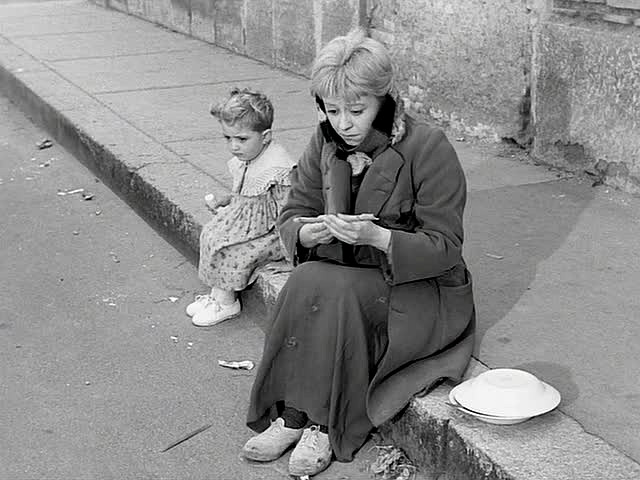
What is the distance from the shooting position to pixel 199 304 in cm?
462

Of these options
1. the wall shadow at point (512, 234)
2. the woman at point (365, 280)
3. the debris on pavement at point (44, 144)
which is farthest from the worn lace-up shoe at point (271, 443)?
the debris on pavement at point (44, 144)

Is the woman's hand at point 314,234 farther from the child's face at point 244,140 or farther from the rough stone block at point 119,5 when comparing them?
the rough stone block at point 119,5

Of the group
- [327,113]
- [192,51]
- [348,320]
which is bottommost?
[192,51]

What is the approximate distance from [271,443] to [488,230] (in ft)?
5.37

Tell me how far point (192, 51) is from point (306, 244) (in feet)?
21.3

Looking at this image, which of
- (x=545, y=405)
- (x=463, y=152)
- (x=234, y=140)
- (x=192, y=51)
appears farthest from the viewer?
(x=192, y=51)

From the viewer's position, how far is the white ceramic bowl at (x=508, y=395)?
10.0 feet

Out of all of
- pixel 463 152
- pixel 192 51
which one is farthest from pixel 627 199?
pixel 192 51

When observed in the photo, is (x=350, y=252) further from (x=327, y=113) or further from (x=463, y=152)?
(x=463, y=152)

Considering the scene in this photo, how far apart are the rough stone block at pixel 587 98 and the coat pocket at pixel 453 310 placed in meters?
1.90

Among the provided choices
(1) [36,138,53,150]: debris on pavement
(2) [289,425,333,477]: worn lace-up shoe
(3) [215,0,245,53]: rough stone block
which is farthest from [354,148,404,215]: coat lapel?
(3) [215,0,245,53]: rough stone block

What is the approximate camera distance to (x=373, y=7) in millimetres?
7109

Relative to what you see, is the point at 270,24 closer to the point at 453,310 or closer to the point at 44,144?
the point at 44,144

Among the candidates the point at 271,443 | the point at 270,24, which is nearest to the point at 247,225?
the point at 271,443
